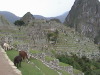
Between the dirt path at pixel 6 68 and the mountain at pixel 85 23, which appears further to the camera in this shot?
the mountain at pixel 85 23

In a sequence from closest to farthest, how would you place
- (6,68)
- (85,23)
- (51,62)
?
(6,68) → (51,62) → (85,23)

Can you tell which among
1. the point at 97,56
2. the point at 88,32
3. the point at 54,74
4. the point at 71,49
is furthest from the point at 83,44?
the point at 88,32

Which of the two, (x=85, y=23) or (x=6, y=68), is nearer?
Answer: (x=6, y=68)

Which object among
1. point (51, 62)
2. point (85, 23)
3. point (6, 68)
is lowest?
point (51, 62)

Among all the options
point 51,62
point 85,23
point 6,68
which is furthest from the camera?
point 85,23

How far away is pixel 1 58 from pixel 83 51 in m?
57.6

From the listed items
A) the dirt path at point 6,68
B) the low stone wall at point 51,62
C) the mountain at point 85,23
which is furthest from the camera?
the mountain at point 85,23

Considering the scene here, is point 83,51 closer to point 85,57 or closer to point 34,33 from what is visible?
point 85,57

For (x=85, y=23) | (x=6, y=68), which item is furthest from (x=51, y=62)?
(x=85, y=23)

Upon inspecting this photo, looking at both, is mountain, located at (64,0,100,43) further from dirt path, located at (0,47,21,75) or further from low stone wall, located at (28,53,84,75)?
dirt path, located at (0,47,21,75)

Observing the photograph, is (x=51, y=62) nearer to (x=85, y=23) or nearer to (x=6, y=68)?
(x=6, y=68)

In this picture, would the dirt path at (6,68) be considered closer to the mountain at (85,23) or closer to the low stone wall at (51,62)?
the low stone wall at (51,62)

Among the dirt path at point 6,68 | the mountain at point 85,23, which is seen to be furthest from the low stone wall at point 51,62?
the mountain at point 85,23

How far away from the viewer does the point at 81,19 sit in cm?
19288
